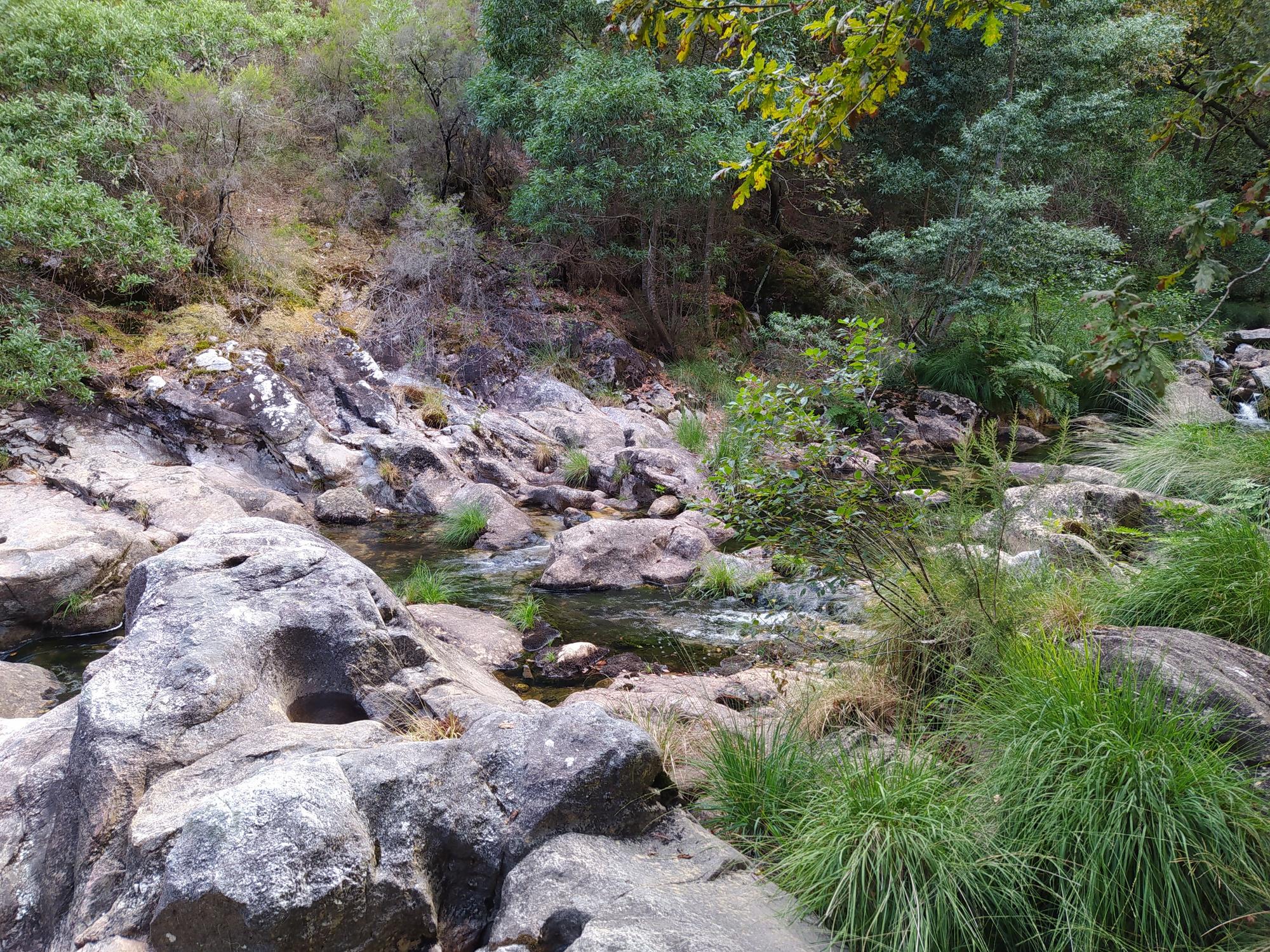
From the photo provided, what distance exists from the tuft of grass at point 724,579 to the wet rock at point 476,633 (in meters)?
1.77

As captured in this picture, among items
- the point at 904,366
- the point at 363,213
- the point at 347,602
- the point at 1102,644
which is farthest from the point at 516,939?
the point at 363,213

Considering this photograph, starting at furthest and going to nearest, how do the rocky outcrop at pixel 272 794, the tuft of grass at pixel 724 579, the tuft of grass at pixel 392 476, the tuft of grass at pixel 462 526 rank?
the tuft of grass at pixel 392 476, the tuft of grass at pixel 462 526, the tuft of grass at pixel 724 579, the rocky outcrop at pixel 272 794

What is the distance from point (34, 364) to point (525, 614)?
6.60 m

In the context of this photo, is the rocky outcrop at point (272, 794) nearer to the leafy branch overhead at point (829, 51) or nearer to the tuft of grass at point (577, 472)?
the leafy branch overhead at point (829, 51)

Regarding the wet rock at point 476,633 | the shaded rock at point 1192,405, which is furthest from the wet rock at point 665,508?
the shaded rock at point 1192,405

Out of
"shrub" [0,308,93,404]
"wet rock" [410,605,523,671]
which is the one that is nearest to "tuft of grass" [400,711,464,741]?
"wet rock" [410,605,523,671]

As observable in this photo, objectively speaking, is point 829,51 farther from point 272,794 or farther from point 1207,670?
point 272,794

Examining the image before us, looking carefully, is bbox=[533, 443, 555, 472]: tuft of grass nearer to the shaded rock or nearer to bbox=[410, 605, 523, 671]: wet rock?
bbox=[410, 605, 523, 671]: wet rock

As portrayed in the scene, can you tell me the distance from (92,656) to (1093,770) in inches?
250

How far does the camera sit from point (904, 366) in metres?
14.5

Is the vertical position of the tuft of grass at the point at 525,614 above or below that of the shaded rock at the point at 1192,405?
below

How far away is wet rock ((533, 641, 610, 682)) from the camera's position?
551 centimetres

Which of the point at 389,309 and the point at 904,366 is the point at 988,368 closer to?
the point at 904,366

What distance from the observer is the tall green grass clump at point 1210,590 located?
3.40 m
